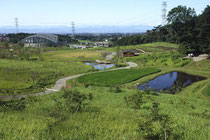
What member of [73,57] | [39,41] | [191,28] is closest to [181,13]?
[191,28]

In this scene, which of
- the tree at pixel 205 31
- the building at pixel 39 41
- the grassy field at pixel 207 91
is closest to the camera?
the grassy field at pixel 207 91

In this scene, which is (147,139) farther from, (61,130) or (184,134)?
(61,130)

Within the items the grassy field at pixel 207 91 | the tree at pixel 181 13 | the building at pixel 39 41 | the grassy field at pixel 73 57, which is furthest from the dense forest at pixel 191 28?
the building at pixel 39 41

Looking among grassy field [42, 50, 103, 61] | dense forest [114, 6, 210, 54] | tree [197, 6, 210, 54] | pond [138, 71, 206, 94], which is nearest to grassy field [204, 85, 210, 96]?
pond [138, 71, 206, 94]

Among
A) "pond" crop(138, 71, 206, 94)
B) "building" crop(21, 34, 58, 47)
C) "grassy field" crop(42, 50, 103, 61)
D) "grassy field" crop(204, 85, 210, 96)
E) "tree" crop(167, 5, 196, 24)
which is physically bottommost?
"pond" crop(138, 71, 206, 94)

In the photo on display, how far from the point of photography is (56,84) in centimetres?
3700

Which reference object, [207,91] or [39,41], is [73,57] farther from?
[207,91]

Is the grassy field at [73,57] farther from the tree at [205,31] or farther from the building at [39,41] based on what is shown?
the building at [39,41]

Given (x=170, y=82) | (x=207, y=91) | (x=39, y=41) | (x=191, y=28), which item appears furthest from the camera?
(x=39, y=41)

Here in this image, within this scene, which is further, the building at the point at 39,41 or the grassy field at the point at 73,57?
the building at the point at 39,41

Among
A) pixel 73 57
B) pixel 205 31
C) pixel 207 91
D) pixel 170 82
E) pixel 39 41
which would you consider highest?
pixel 205 31

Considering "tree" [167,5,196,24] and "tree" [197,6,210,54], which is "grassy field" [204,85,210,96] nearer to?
"tree" [197,6,210,54]

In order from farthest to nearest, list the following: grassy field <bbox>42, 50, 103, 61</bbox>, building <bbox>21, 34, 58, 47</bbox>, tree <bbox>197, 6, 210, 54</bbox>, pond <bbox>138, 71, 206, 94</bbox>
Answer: building <bbox>21, 34, 58, 47</bbox> → grassy field <bbox>42, 50, 103, 61</bbox> → tree <bbox>197, 6, 210, 54</bbox> → pond <bbox>138, 71, 206, 94</bbox>

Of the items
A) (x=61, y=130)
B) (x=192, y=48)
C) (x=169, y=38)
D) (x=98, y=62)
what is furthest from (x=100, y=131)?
(x=169, y=38)
